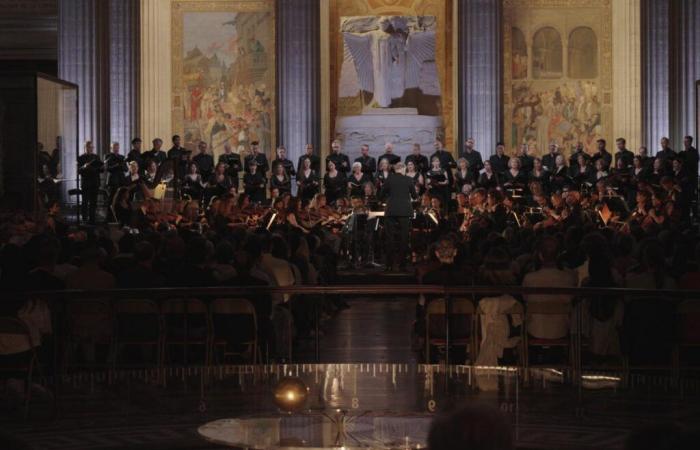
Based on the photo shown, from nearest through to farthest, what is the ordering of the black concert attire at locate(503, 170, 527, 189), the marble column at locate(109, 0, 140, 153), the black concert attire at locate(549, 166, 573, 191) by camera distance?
the black concert attire at locate(503, 170, 527, 189), the black concert attire at locate(549, 166, 573, 191), the marble column at locate(109, 0, 140, 153)

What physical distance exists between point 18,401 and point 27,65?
84.5 ft

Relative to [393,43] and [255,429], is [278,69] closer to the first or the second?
[393,43]

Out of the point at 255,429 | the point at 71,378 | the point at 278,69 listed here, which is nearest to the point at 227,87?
the point at 278,69

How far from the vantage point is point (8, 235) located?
1348 cm

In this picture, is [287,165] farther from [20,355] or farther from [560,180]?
[20,355]

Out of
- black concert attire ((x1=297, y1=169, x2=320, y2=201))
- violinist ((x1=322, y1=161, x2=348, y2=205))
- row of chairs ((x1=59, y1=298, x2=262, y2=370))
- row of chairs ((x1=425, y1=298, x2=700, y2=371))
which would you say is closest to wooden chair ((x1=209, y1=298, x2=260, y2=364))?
row of chairs ((x1=59, y1=298, x2=262, y2=370))

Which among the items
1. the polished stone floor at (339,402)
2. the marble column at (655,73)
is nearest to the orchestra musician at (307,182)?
the marble column at (655,73)

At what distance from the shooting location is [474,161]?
25203mm

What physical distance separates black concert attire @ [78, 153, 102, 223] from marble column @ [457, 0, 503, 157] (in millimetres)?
7576

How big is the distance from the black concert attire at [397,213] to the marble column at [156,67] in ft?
32.8

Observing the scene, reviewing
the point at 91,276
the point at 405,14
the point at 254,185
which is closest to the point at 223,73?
the point at 405,14

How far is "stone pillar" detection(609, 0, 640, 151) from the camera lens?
28.8 meters

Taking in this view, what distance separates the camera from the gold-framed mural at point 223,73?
1165 inches

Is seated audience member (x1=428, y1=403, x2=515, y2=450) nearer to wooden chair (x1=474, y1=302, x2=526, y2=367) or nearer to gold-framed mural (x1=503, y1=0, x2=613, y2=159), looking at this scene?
wooden chair (x1=474, y1=302, x2=526, y2=367)
